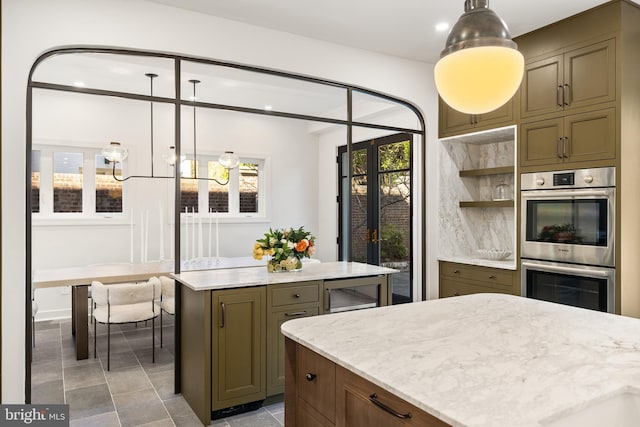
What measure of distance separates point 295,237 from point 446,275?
1.87 meters

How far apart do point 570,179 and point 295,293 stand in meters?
2.27

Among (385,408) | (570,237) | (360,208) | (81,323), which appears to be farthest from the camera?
(360,208)

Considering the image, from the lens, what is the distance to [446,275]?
462cm

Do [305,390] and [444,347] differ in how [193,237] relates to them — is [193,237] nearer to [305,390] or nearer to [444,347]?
[305,390]

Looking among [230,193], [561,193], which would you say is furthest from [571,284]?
[230,193]

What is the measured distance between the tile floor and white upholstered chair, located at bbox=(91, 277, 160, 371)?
0.19 metres

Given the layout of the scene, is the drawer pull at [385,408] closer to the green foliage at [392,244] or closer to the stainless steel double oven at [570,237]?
the stainless steel double oven at [570,237]

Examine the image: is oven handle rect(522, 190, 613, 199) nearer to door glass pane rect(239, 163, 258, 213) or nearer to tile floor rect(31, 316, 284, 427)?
tile floor rect(31, 316, 284, 427)

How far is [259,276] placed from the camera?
3.27 meters

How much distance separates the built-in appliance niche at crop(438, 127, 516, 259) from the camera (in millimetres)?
→ 4559

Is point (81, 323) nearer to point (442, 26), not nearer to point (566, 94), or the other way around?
point (442, 26)

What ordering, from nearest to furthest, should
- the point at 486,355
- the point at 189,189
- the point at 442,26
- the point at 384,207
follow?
the point at 486,355 < the point at 442,26 < the point at 384,207 < the point at 189,189

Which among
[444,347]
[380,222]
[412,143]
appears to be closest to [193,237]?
[380,222]

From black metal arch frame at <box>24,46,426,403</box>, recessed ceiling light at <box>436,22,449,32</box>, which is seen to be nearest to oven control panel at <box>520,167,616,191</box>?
black metal arch frame at <box>24,46,426,403</box>
